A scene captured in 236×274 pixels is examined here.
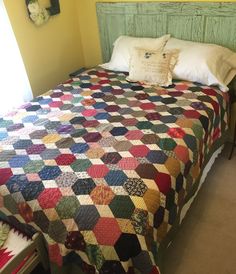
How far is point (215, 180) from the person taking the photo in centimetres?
215

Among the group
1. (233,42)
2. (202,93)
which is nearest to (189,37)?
(233,42)

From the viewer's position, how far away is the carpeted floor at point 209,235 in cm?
157

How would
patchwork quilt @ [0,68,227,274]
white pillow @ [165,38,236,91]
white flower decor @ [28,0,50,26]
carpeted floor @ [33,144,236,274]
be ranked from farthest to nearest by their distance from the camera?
white flower decor @ [28,0,50,26]
white pillow @ [165,38,236,91]
carpeted floor @ [33,144,236,274]
patchwork quilt @ [0,68,227,274]

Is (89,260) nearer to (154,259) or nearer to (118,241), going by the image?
(118,241)

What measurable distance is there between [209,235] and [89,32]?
2.38 metres

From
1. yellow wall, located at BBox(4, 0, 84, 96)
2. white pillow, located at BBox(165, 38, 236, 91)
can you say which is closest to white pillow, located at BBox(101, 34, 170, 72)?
white pillow, located at BBox(165, 38, 236, 91)

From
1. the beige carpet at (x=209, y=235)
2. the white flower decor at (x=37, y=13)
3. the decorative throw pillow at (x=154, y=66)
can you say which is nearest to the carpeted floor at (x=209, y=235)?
the beige carpet at (x=209, y=235)

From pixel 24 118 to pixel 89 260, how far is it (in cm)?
120

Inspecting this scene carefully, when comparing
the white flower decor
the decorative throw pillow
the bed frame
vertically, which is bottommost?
the decorative throw pillow

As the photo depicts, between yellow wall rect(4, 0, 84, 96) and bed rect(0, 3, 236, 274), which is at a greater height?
yellow wall rect(4, 0, 84, 96)

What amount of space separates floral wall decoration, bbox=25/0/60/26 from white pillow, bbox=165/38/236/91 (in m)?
1.29

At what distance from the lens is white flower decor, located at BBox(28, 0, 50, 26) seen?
234cm

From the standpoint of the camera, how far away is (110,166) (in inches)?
55.3

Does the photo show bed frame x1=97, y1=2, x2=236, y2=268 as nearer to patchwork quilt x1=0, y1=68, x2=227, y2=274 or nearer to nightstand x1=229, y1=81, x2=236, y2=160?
nightstand x1=229, y1=81, x2=236, y2=160
